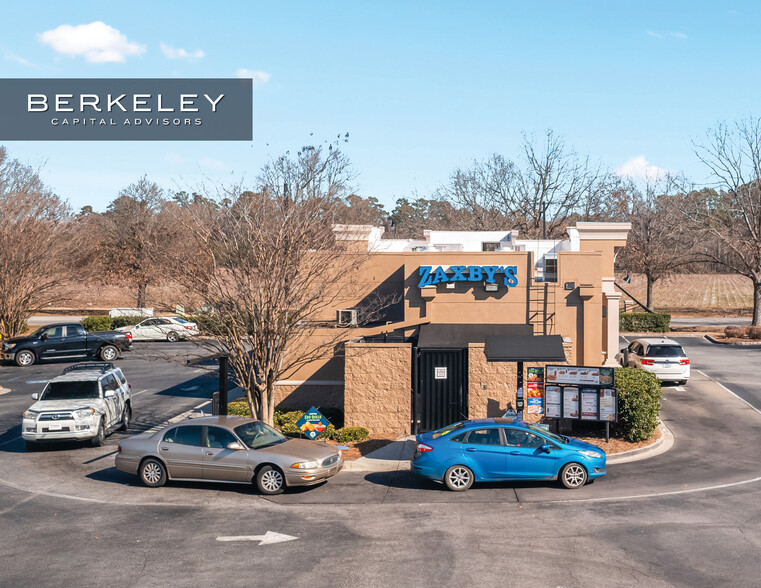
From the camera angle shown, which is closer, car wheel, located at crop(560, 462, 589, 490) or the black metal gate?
car wheel, located at crop(560, 462, 589, 490)

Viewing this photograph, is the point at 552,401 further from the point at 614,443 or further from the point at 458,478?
the point at 458,478

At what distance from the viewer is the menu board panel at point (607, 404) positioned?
18594 mm

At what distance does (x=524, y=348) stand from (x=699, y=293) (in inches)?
2779

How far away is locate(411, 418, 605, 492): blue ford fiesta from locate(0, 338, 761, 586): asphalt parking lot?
1.12 feet

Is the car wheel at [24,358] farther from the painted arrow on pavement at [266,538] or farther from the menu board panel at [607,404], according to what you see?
the menu board panel at [607,404]

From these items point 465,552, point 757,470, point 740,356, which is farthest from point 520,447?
point 740,356

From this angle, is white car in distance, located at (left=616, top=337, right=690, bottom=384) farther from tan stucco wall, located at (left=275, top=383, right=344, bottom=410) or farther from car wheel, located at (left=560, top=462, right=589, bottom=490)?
car wheel, located at (left=560, top=462, right=589, bottom=490)

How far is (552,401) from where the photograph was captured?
63.1 ft

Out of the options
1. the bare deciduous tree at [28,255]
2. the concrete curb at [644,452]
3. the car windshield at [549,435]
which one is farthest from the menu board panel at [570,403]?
the bare deciduous tree at [28,255]

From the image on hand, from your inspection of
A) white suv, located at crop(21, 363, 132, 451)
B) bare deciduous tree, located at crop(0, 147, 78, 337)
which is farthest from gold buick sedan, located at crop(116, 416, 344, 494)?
bare deciduous tree, located at crop(0, 147, 78, 337)

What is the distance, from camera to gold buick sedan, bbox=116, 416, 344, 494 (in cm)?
1482

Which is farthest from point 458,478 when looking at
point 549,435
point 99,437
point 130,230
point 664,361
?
point 130,230

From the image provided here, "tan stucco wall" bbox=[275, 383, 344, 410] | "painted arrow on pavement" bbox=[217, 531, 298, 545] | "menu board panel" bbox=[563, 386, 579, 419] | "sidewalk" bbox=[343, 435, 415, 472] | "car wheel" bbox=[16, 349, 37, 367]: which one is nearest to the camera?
"painted arrow on pavement" bbox=[217, 531, 298, 545]

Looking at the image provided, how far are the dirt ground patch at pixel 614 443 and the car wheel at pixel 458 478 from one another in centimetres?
451
